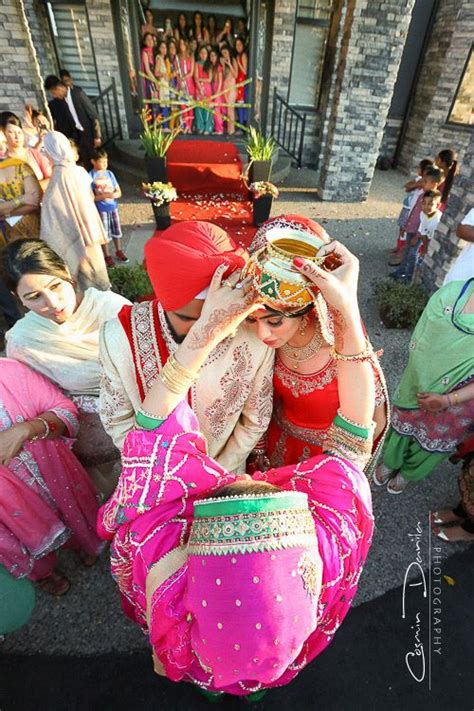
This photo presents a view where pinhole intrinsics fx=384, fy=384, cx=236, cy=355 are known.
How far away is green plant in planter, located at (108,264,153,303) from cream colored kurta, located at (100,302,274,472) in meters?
3.21

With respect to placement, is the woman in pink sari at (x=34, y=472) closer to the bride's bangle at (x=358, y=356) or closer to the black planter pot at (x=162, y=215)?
the bride's bangle at (x=358, y=356)

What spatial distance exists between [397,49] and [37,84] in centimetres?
702

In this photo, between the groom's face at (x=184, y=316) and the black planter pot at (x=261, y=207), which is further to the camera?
the black planter pot at (x=261, y=207)

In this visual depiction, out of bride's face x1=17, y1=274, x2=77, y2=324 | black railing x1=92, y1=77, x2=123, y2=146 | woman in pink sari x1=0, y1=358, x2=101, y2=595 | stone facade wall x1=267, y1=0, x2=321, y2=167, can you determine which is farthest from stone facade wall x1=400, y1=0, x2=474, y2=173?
woman in pink sari x1=0, y1=358, x2=101, y2=595

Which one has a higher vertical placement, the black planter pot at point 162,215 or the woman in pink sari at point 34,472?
the woman in pink sari at point 34,472

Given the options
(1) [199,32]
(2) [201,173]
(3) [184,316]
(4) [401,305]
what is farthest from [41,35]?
(3) [184,316]

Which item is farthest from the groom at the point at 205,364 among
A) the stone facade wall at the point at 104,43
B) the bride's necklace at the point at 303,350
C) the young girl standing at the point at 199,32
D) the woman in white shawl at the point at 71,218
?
the young girl standing at the point at 199,32

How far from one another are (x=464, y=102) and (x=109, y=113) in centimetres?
1008

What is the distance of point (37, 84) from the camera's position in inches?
275

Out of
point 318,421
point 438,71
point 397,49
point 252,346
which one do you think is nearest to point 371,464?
point 318,421

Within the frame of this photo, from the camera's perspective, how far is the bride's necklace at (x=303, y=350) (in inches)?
69.6

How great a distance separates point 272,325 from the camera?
1472mm

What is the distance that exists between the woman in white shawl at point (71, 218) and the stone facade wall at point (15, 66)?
4129 millimetres

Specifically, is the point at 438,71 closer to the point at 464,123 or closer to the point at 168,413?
the point at 464,123
